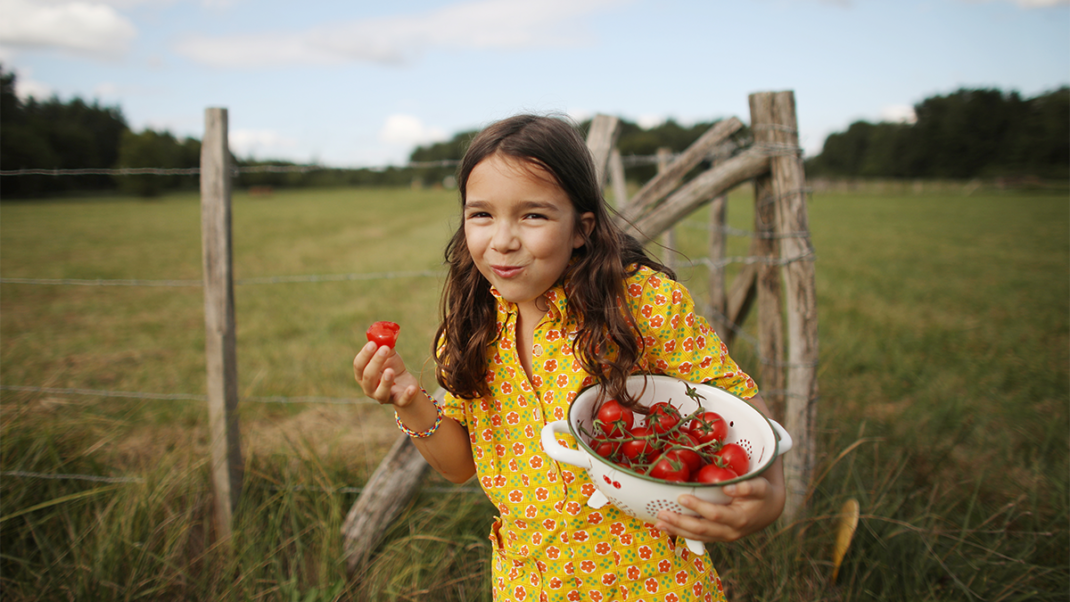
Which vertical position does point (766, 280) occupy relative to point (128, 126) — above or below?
below

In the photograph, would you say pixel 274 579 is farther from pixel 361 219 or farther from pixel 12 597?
pixel 361 219

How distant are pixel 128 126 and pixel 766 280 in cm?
5035

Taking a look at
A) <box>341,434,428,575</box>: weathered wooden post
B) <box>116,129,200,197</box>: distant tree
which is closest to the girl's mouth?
<box>341,434,428,575</box>: weathered wooden post

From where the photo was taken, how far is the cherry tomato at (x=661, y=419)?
1.01 m

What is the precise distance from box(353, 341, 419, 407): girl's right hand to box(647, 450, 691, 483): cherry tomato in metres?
0.55

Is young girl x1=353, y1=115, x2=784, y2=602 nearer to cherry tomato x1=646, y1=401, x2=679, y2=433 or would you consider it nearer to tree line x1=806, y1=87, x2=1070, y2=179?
cherry tomato x1=646, y1=401, x2=679, y2=433

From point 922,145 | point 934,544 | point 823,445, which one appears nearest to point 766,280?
point 823,445

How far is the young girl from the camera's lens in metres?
1.13

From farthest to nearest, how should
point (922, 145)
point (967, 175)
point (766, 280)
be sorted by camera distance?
point (922, 145) < point (967, 175) < point (766, 280)

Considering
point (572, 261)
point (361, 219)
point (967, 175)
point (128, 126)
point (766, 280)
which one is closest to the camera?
point (572, 261)

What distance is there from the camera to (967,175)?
5931 cm

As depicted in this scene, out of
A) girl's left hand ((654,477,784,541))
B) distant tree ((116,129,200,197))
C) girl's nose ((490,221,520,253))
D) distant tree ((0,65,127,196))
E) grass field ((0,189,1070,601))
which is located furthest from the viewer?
distant tree ((116,129,200,197))

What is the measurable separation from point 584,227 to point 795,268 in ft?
4.60

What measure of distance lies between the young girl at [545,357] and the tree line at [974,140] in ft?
207
